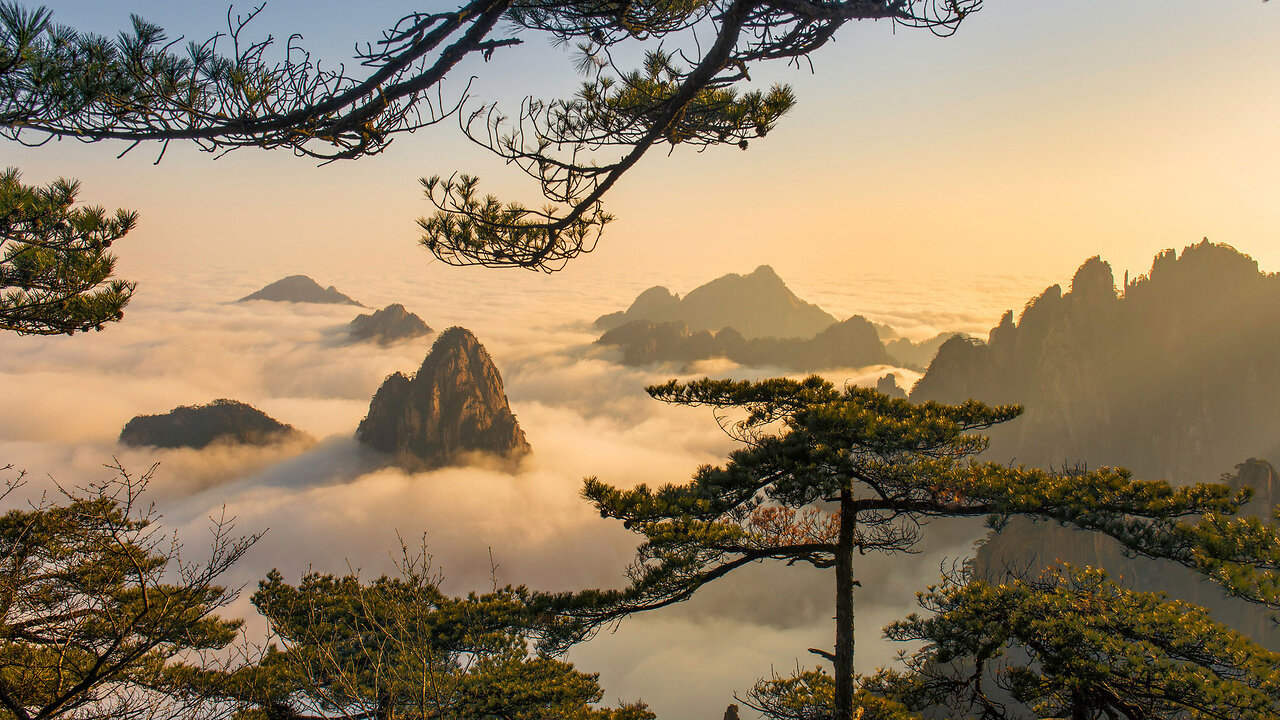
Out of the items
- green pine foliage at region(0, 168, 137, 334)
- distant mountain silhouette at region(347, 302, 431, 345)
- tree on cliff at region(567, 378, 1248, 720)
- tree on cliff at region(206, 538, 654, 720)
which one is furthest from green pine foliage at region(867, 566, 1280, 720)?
distant mountain silhouette at region(347, 302, 431, 345)

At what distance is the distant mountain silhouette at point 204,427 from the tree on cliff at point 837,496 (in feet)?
492

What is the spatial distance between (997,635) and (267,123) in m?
8.84

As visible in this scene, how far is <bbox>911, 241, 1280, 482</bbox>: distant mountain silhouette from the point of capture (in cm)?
6197

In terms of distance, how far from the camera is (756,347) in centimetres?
17238

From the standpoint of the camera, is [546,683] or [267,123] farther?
[546,683]

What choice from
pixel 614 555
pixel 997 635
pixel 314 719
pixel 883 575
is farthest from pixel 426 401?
pixel 997 635

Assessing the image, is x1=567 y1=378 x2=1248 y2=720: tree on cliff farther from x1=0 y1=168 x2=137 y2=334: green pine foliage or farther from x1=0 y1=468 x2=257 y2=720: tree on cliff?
x1=0 y1=168 x2=137 y2=334: green pine foliage

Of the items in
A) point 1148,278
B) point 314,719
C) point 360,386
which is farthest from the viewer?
point 360,386

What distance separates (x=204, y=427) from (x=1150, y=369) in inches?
6450

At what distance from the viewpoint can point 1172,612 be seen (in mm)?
6656

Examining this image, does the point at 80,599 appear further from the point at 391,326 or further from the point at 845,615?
the point at 391,326

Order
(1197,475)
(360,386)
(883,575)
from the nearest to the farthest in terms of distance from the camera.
A: (1197,475)
(883,575)
(360,386)

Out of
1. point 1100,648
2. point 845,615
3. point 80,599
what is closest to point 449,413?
point 80,599

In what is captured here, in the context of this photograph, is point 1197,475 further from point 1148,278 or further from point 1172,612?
point 1172,612
